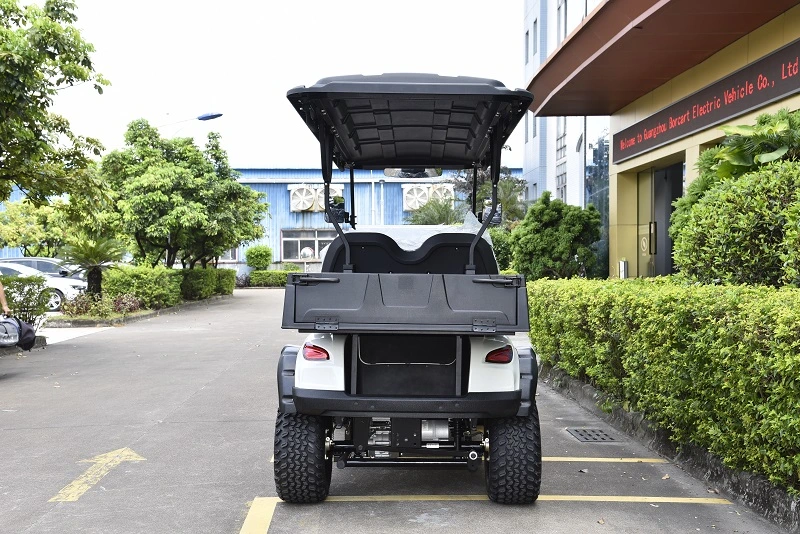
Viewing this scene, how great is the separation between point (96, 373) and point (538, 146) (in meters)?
21.4

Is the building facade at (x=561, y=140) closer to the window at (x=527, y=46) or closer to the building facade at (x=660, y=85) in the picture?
the window at (x=527, y=46)

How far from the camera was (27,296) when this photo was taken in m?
16.7

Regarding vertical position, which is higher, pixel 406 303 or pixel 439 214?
pixel 439 214

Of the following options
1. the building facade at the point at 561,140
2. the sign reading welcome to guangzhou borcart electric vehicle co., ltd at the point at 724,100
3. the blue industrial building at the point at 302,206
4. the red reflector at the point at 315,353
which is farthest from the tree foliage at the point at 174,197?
the red reflector at the point at 315,353

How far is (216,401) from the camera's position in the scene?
9.66 metres

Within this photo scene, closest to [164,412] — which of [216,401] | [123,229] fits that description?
[216,401]

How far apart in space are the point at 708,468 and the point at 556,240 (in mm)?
11815

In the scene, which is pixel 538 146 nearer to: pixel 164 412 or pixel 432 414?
pixel 164 412

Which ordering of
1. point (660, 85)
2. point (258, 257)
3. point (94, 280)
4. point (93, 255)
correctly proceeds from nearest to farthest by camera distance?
point (660, 85), point (93, 255), point (94, 280), point (258, 257)

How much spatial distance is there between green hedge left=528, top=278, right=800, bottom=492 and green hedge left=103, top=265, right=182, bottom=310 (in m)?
19.0

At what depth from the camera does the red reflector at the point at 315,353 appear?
17.1ft

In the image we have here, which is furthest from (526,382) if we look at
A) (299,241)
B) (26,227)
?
(299,241)

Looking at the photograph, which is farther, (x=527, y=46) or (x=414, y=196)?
(x=414, y=196)

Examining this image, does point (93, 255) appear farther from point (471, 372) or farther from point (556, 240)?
point (471, 372)
